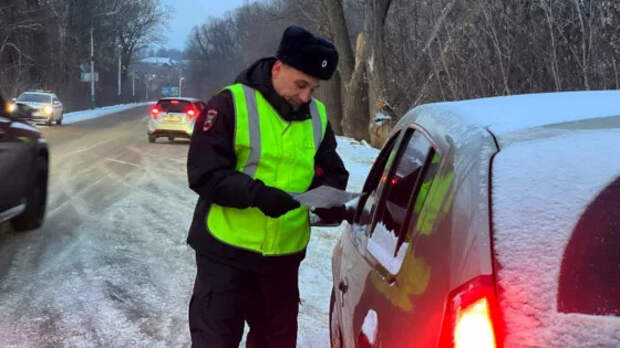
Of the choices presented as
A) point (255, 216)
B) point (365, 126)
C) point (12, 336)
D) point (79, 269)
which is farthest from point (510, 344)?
point (365, 126)

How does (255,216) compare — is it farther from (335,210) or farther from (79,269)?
(79,269)

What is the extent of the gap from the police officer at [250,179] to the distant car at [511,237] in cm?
65

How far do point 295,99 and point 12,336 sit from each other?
2729 mm

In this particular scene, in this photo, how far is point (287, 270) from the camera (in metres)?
2.91

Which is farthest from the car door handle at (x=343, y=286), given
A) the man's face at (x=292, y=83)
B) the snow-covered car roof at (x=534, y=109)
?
the snow-covered car roof at (x=534, y=109)

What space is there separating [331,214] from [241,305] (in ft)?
1.90

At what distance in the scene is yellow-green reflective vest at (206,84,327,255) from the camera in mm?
2711

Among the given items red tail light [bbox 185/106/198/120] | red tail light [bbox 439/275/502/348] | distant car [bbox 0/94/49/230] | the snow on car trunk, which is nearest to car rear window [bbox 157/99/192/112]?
red tail light [bbox 185/106/198/120]

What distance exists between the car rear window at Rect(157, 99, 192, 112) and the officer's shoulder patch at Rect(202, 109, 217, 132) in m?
18.8

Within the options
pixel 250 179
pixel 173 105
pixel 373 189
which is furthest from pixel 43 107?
pixel 250 179

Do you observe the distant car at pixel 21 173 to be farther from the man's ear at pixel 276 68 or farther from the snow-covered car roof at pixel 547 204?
the snow-covered car roof at pixel 547 204

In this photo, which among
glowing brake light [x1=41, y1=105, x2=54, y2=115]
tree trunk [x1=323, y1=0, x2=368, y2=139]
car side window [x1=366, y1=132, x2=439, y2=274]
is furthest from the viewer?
glowing brake light [x1=41, y1=105, x2=54, y2=115]

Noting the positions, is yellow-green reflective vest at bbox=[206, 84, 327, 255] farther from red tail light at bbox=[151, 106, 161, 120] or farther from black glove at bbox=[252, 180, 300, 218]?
red tail light at bbox=[151, 106, 161, 120]

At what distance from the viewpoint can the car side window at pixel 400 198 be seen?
85.4 inches
